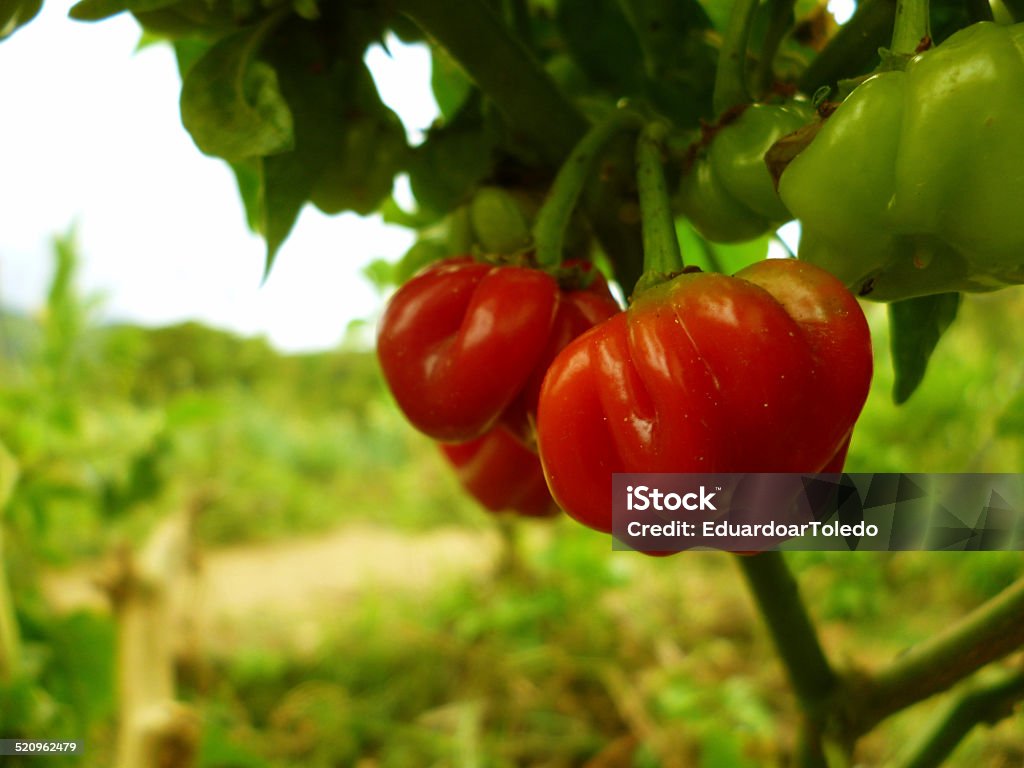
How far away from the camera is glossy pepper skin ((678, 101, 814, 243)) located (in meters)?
0.32

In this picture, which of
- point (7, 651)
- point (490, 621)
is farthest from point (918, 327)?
point (490, 621)

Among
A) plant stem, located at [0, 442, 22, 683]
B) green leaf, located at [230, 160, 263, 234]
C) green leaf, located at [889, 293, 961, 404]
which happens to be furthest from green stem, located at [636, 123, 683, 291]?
plant stem, located at [0, 442, 22, 683]

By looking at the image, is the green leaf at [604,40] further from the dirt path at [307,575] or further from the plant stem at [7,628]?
the dirt path at [307,575]

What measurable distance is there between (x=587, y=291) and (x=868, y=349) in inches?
5.6

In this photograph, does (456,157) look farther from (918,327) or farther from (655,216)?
(918,327)

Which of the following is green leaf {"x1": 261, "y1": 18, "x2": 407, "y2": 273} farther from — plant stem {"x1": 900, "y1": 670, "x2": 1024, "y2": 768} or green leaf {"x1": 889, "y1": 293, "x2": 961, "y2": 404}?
plant stem {"x1": 900, "y1": 670, "x2": 1024, "y2": 768}

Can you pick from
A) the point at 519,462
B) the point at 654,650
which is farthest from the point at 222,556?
the point at 519,462

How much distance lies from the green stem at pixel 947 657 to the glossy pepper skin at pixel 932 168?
0.21 metres

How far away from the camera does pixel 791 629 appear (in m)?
0.44

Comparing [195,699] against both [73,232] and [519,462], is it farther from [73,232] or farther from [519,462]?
[519,462]

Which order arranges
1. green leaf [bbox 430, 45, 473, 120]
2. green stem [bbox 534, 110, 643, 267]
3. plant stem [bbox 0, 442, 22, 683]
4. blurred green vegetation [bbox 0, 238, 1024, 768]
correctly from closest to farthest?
green stem [bbox 534, 110, 643, 267], green leaf [bbox 430, 45, 473, 120], plant stem [bbox 0, 442, 22, 683], blurred green vegetation [bbox 0, 238, 1024, 768]

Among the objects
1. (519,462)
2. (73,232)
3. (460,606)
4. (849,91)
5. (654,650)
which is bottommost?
(654,650)

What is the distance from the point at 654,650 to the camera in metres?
1.86

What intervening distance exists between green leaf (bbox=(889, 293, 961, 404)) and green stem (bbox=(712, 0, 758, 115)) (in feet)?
0.43
